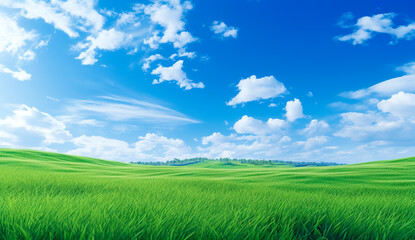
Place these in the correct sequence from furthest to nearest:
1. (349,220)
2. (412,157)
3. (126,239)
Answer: (412,157) → (349,220) → (126,239)

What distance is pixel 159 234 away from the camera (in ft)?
6.61

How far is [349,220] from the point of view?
8.65 ft

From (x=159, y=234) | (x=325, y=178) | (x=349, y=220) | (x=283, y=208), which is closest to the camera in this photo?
(x=159, y=234)

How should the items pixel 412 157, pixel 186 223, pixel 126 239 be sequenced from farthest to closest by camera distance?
pixel 412 157
pixel 186 223
pixel 126 239

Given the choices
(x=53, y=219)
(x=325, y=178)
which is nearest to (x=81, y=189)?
(x=53, y=219)

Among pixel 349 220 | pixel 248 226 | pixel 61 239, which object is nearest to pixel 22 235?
pixel 61 239

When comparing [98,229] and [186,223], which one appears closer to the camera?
[98,229]

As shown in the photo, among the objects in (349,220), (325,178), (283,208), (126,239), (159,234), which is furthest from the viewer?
(325,178)

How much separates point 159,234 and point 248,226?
2.60 feet

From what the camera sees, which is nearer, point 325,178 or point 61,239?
point 61,239

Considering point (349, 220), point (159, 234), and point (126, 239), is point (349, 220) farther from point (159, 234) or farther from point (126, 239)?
point (126, 239)

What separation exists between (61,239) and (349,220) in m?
2.76

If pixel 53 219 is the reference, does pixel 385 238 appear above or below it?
below

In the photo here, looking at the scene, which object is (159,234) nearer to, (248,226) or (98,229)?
(98,229)
